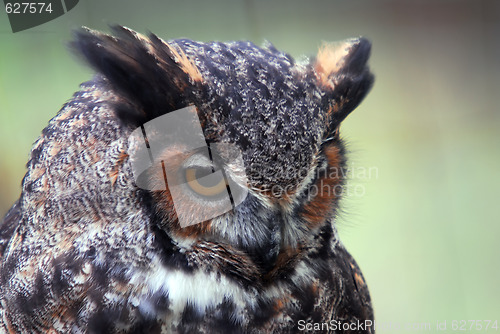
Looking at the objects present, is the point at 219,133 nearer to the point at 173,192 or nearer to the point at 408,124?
the point at 173,192

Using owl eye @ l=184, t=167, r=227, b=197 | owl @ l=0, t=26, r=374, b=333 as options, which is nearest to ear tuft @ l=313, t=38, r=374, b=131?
owl @ l=0, t=26, r=374, b=333

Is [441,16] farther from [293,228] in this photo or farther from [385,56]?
[293,228]

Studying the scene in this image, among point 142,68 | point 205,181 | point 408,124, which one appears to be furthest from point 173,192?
point 408,124

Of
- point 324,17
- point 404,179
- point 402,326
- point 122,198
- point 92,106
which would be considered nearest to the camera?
point 122,198

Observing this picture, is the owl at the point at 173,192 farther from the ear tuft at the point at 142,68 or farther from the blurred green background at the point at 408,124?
the blurred green background at the point at 408,124

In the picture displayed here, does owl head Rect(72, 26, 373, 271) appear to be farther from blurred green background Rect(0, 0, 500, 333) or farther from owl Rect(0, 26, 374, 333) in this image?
blurred green background Rect(0, 0, 500, 333)

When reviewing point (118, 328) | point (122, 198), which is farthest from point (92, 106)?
point (118, 328)

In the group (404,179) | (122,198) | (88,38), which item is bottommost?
(404,179)
